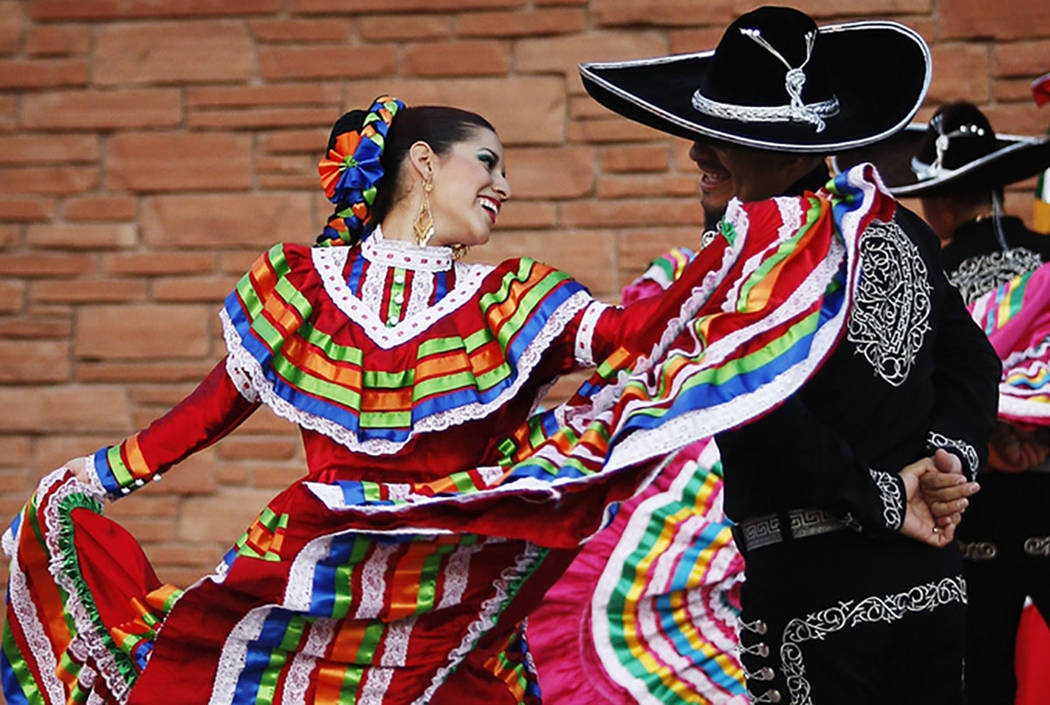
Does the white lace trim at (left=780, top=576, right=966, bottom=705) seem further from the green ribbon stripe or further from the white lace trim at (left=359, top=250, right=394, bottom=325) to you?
the white lace trim at (left=359, top=250, right=394, bottom=325)

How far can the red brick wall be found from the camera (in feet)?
15.3

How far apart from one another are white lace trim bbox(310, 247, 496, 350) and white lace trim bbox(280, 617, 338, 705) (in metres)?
0.50

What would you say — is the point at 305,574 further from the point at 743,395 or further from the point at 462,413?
the point at 743,395

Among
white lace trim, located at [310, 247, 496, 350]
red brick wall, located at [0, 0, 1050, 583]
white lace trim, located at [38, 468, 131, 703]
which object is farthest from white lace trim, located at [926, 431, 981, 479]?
red brick wall, located at [0, 0, 1050, 583]

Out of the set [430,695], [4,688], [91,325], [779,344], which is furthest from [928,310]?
[91,325]

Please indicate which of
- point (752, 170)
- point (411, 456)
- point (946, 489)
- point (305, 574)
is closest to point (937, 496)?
point (946, 489)

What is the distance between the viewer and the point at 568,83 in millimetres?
4707

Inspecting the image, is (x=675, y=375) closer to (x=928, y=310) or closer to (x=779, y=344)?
(x=779, y=344)

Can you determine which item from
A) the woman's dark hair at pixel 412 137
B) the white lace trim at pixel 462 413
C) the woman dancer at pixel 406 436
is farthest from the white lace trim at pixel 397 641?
the woman's dark hair at pixel 412 137

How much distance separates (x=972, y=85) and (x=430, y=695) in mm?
2966

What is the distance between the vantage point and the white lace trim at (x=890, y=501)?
2.23m

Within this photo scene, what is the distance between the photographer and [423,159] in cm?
275

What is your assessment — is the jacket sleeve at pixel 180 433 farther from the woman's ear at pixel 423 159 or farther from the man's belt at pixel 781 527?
the man's belt at pixel 781 527

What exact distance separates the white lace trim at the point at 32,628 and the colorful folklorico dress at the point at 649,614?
0.96 m
